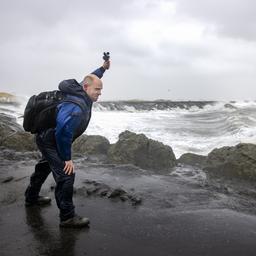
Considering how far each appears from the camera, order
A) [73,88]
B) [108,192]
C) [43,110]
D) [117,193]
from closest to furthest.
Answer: [73,88], [43,110], [117,193], [108,192]

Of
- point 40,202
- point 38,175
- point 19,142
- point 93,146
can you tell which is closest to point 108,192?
point 40,202

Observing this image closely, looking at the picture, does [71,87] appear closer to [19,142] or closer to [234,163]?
[234,163]

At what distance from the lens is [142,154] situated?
1023 cm

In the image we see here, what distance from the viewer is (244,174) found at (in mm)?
8641

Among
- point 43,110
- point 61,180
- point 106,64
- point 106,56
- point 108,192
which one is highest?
point 106,56

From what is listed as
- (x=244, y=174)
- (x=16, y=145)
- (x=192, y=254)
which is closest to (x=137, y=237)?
(x=192, y=254)

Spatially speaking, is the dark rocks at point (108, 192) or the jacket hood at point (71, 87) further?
the dark rocks at point (108, 192)

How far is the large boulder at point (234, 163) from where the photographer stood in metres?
8.66

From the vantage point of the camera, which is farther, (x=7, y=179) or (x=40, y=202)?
(x=7, y=179)

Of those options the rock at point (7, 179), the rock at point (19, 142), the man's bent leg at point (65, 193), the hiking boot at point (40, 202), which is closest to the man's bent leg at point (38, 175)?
the hiking boot at point (40, 202)

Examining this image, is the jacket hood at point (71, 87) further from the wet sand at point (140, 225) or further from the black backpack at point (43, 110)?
the wet sand at point (140, 225)

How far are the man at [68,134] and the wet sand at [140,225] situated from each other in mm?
292

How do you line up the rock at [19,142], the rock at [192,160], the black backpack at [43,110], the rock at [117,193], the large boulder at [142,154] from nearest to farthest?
1. the black backpack at [43,110]
2. the rock at [117,193]
3. the large boulder at [142,154]
4. the rock at [192,160]
5. the rock at [19,142]

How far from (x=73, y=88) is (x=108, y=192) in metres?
2.23
